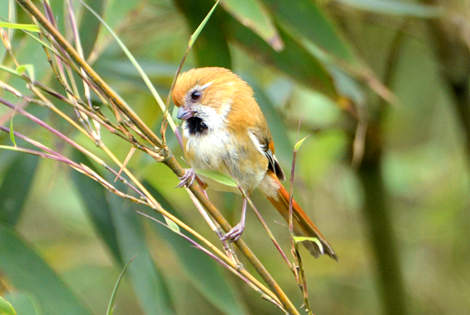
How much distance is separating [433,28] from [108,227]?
1599mm

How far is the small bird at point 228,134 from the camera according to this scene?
1.76 metres

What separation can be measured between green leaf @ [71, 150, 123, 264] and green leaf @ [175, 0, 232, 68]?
1.91 feet

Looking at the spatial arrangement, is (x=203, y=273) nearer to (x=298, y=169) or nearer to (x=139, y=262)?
(x=139, y=262)

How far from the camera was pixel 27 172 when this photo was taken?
2.19 metres

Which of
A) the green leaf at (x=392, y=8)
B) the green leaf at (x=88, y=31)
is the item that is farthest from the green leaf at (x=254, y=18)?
the green leaf at (x=392, y=8)

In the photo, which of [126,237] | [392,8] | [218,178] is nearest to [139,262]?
[126,237]

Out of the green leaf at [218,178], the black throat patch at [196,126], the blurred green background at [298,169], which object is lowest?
the blurred green background at [298,169]

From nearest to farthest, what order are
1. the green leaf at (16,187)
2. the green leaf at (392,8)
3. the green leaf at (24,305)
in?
1. the green leaf at (24,305)
2. the green leaf at (16,187)
3. the green leaf at (392,8)

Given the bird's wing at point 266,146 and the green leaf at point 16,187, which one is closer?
the bird's wing at point 266,146

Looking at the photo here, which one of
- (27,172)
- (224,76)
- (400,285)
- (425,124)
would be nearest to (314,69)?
(224,76)

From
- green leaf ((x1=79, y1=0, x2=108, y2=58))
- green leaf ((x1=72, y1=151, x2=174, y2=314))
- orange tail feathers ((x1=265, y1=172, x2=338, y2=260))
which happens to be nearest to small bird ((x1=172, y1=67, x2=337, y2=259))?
orange tail feathers ((x1=265, y1=172, x2=338, y2=260))

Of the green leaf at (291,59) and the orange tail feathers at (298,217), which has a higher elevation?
the green leaf at (291,59)

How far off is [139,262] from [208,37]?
73 centimetres

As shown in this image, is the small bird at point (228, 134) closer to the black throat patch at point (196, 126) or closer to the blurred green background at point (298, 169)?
the black throat patch at point (196, 126)
